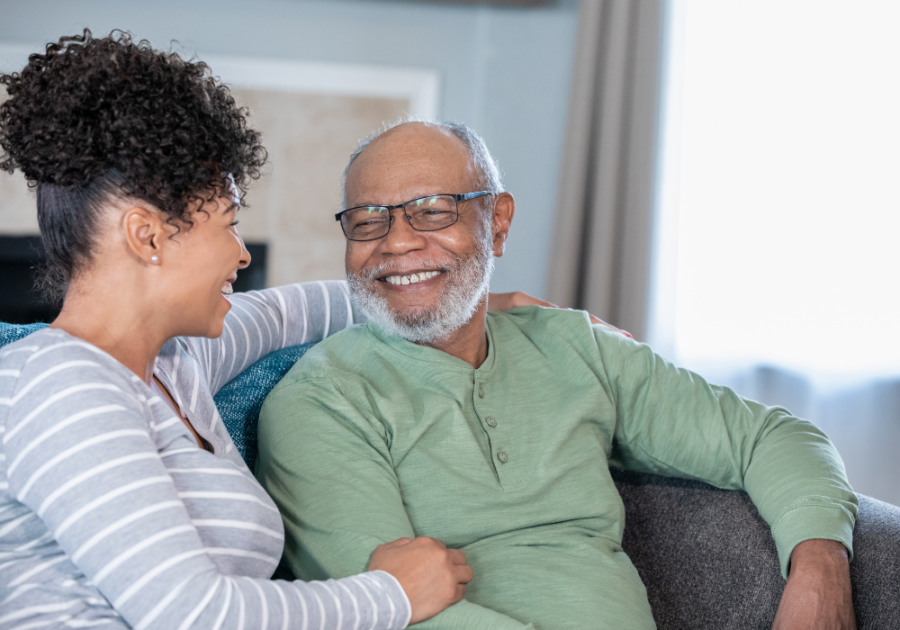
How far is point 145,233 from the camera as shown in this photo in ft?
3.08

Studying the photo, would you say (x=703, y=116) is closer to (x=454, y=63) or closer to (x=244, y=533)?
(x=454, y=63)

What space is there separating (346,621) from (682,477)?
2.75 ft

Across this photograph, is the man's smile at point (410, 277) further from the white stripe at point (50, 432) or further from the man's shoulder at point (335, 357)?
Answer: the white stripe at point (50, 432)

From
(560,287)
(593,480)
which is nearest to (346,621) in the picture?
(593,480)

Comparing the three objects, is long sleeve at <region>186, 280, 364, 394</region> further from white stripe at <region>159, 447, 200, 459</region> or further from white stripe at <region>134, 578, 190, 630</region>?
white stripe at <region>134, 578, 190, 630</region>

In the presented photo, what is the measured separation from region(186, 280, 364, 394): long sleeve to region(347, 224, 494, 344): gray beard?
5.4 inches

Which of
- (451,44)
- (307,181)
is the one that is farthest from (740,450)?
(451,44)

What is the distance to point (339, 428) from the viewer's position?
1.23m

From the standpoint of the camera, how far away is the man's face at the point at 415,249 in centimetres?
143

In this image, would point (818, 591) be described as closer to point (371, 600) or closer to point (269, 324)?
point (371, 600)

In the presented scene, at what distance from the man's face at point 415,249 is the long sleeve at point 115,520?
56cm

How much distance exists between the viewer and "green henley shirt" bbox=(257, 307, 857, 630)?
118 cm

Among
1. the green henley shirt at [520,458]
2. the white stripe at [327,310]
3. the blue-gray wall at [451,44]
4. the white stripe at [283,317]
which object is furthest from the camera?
the blue-gray wall at [451,44]

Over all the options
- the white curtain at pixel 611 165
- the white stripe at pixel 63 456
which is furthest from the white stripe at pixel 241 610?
the white curtain at pixel 611 165
